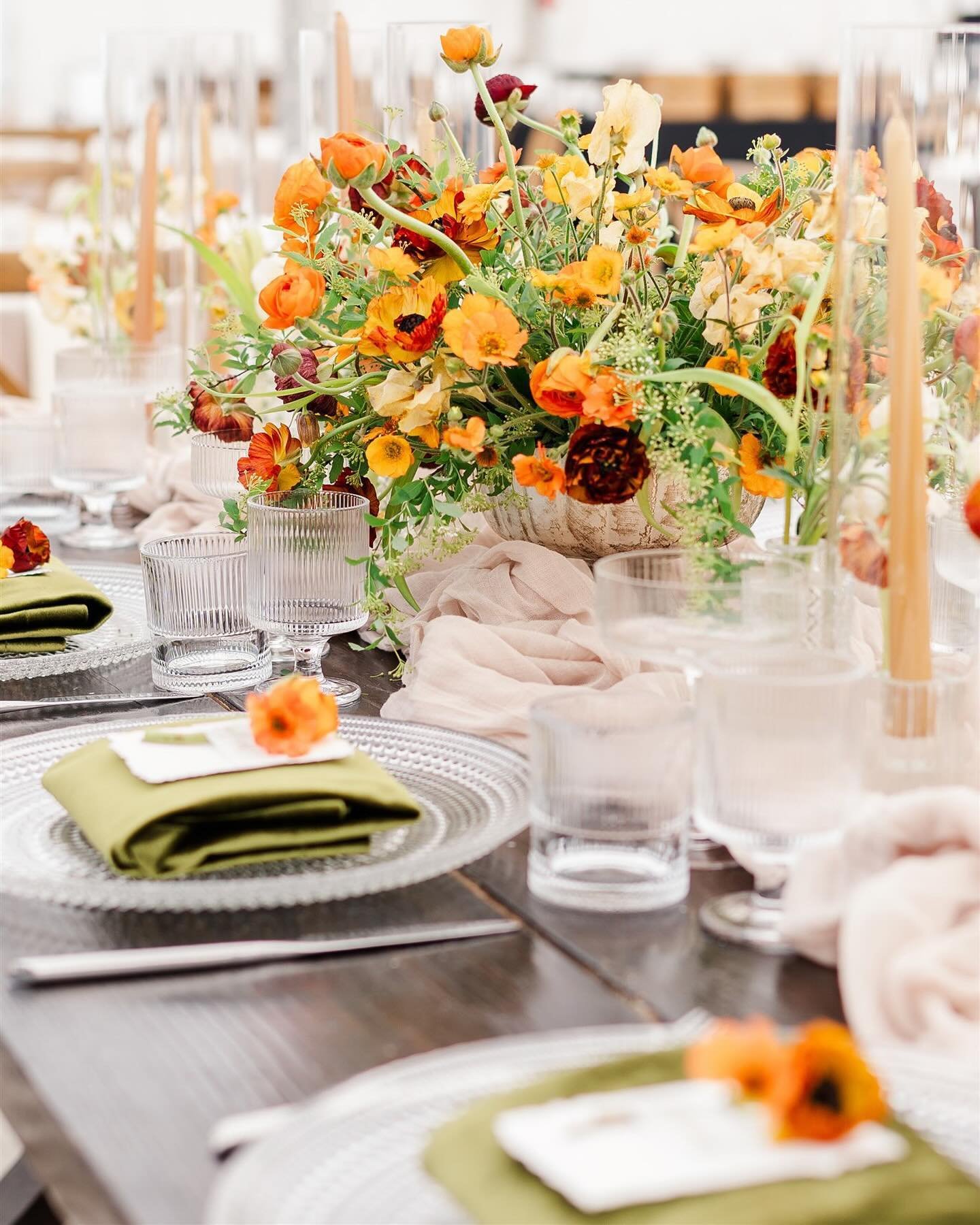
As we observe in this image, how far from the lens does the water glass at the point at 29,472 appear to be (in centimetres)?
196

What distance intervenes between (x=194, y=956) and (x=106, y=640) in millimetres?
669

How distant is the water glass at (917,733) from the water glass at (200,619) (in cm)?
58

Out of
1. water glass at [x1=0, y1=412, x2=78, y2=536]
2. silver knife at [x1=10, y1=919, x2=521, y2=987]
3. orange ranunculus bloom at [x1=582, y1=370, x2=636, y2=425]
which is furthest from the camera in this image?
water glass at [x1=0, y1=412, x2=78, y2=536]

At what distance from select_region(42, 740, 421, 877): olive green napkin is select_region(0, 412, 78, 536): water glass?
110 centimetres

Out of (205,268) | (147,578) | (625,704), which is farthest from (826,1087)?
(205,268)

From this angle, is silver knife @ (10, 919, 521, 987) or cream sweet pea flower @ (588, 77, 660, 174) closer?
silver knife @ (10, 919, 521, 987)

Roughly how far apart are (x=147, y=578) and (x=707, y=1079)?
2.65 feet

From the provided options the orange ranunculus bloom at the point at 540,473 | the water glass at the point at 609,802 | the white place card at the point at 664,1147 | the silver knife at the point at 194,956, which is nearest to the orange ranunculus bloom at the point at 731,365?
the orange ranunculus bloom at the point at 540,473

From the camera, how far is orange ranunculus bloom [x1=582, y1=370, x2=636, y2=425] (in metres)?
1.07

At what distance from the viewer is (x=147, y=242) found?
88.2 inches

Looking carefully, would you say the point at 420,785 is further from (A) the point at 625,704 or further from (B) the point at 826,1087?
(B) the point at 826,1087

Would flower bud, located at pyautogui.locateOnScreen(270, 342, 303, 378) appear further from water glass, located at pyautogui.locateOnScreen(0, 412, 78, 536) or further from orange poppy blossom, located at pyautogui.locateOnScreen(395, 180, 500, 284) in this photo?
water glass, located at pyautogui.locateOnScreen(0, 412, 78, 536)

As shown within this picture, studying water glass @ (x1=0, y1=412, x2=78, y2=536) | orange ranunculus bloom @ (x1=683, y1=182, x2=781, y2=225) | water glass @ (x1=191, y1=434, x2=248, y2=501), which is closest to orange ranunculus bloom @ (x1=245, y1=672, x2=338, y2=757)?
orange ranunculus bloom @ (x1=683, y1=182, x2=781, y2=225)

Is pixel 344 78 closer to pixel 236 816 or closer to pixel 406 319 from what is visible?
pixel 406 319
